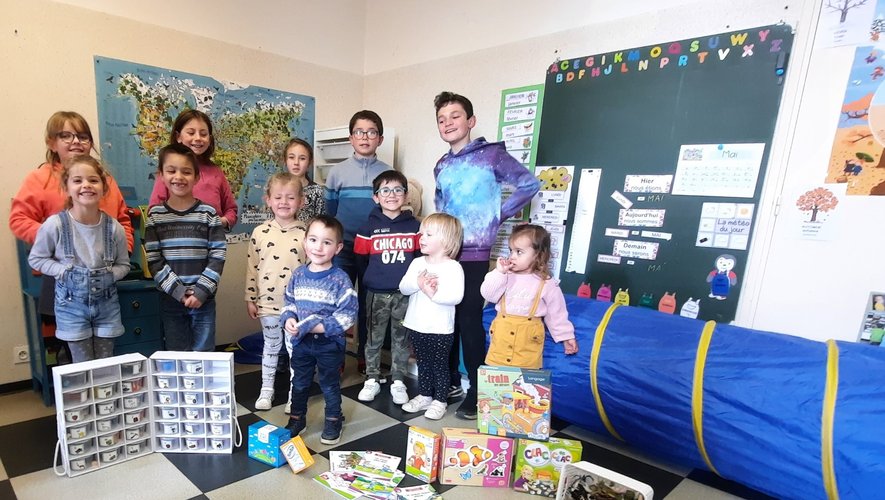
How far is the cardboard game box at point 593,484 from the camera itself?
1244 millimetres

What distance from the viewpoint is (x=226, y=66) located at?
286cm

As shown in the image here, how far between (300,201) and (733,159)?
2036 mm

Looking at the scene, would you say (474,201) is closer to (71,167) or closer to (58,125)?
(71,167)

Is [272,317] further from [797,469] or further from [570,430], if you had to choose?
[797,469]

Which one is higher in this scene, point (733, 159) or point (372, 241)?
point (733, 159)

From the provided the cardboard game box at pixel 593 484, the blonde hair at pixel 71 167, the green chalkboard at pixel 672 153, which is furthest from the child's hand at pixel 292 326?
the green chalkboard at pixel 672 153

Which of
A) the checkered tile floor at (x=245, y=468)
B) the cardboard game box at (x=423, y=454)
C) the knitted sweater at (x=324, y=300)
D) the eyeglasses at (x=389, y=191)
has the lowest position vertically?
the checkered tile floor at (x=245, y=468)

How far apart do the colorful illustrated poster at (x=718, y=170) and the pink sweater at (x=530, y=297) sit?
0.77 metres

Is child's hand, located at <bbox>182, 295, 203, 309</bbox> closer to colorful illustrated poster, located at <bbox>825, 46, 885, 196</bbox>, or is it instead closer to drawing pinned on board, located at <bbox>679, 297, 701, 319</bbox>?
drawing pinned on board, located at <bbox>679, 297, 701, 319</bbox>

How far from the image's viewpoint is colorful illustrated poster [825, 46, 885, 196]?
162 cm

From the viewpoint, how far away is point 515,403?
1632mm

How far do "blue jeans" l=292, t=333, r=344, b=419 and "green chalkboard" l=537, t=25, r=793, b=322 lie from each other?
132cm

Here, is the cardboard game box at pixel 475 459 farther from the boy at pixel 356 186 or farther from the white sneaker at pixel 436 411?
the boy at pixel 356 186

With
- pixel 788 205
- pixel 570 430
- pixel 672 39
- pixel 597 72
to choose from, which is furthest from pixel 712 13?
pixel 570 430
